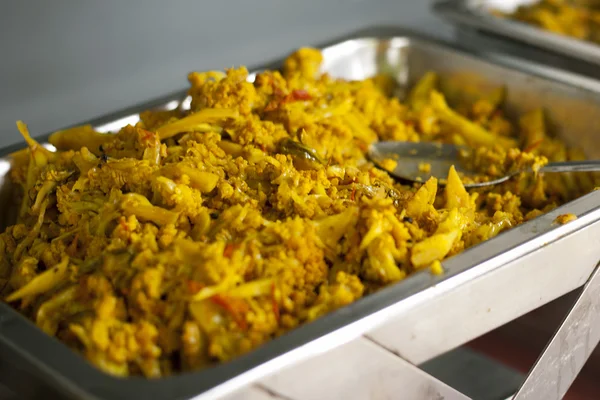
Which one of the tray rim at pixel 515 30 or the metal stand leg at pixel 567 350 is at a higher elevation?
the tray rim at pixel 515 30

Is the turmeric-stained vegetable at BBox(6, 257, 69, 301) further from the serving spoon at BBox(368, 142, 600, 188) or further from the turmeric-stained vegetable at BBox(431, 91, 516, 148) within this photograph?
the turmeric-stained vegetable at BBox(431, 91, 516, 148)

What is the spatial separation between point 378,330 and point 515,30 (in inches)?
49.8

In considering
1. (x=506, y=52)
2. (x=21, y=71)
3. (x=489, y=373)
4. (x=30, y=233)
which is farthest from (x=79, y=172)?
(x=21, y=71)

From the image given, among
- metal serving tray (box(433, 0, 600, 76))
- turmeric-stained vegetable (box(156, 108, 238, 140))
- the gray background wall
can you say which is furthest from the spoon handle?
the gray background wall

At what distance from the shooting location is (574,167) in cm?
141

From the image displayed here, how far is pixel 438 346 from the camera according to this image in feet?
3.41

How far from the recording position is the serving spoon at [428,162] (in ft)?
4.69

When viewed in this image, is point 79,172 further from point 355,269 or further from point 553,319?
point 553,319

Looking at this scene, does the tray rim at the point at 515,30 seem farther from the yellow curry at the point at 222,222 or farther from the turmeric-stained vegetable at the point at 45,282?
the turmeric-stained vegetable at the point at 45,282

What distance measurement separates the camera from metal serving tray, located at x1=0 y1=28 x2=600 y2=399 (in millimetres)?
849

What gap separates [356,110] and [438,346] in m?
0.71

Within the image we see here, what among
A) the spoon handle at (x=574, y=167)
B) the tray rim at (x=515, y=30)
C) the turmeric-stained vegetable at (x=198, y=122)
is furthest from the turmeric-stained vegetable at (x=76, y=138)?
the tray rim at (x=515, y=30)

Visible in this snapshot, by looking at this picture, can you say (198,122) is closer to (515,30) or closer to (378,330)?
(378,330)

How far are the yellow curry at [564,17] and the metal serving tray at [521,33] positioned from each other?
0.15 m
